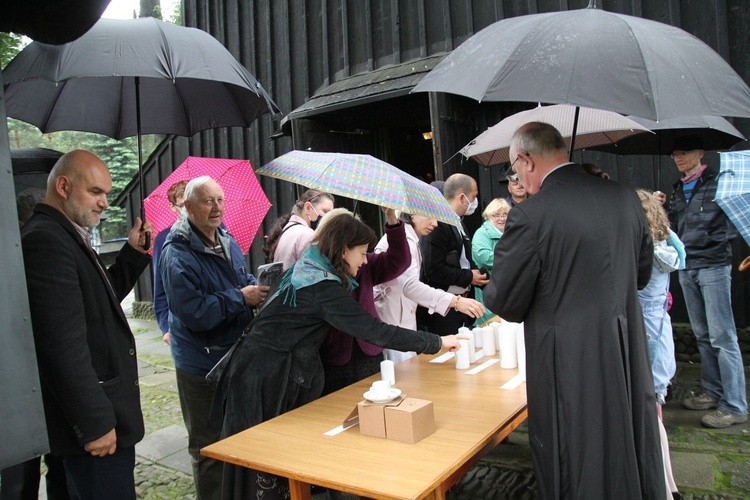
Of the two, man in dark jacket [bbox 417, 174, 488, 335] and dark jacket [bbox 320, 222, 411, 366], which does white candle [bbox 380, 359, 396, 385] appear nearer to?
dark jacket [bbox 320, 222, 411, 366]

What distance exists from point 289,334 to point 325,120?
19.0ft

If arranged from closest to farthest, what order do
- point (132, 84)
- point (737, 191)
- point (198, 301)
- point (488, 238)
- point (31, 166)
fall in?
point (198, 301) < point (132, 84) < point (737, 191) < point (31, 166) < point (488, 238)

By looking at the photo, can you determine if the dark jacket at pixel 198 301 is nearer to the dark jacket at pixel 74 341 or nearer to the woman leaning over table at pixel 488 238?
the dark jacket at pixel 74 341

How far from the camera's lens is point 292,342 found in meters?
2.74

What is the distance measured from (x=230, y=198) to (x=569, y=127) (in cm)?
293

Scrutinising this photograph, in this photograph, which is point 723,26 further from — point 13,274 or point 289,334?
point 13,274

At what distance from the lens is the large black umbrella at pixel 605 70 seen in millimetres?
2088

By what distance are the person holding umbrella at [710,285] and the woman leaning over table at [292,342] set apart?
9.39 feet

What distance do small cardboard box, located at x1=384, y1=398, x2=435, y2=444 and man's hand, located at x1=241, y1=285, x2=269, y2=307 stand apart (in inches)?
47.8

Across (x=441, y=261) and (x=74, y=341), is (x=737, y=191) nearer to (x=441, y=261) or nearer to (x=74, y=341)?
(x=441, y=261)

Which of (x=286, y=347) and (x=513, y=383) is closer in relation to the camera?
(x=286, y=347)

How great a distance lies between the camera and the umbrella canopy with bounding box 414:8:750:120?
2.09 m

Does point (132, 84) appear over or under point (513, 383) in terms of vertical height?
over

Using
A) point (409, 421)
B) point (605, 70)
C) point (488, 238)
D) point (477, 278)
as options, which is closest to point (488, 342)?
point (477, 278)
